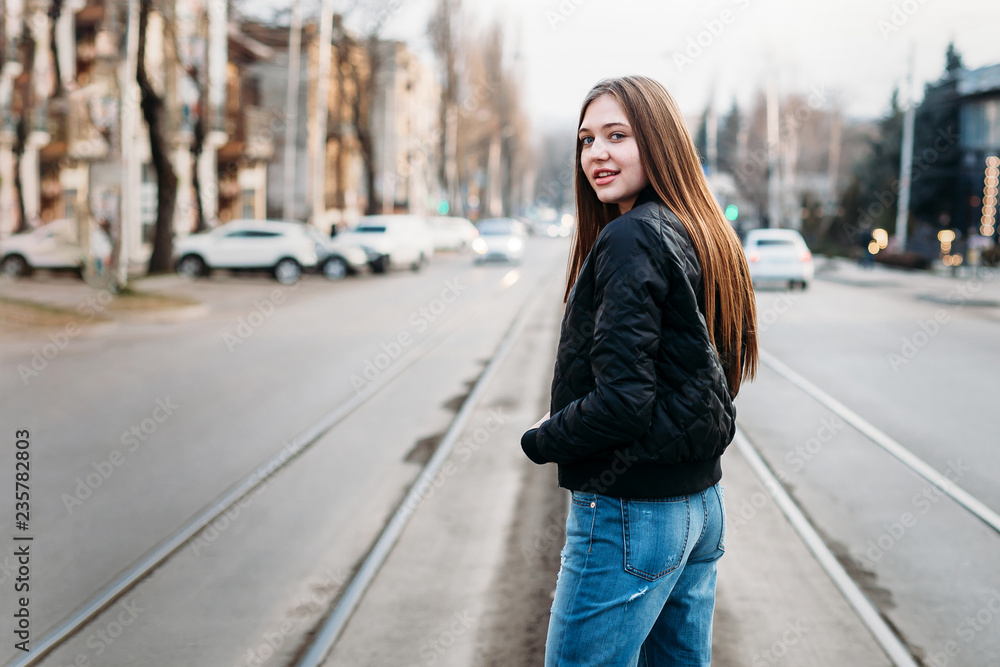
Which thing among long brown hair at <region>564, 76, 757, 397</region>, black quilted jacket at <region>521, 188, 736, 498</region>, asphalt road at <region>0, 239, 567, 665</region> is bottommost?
asphalt road at <region>0, 239, 567, 665</region>

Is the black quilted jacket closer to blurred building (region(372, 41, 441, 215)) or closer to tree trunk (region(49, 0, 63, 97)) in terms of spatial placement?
tree trunk (region(49, 0, 63, 97))

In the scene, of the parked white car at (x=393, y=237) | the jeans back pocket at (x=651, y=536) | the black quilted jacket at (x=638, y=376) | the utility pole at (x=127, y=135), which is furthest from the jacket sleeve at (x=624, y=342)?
the parked white car at (x=393, y=237)

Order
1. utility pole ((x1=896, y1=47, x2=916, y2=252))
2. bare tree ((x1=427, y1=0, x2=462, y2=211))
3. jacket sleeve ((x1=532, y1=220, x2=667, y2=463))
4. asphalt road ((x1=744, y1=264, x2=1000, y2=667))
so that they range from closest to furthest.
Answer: jacket sleeve ((x1=532, y1=220, x2=667, y2=463)) → asphalt road ((x1=744, y1=264, x2=1000, y2=667)) → utility pole ((x1=896, y1=47, x2=916, y2=252)) → bare tree ((x1=427, y1=0, x2=462, y2=211))

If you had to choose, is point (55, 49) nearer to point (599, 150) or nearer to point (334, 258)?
point (334, 258)

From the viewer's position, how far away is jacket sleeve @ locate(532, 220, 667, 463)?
1.86 meters

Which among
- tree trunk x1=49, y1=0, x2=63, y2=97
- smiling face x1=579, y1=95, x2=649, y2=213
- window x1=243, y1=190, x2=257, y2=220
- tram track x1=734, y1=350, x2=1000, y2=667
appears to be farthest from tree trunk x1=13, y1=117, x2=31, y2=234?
smiling face x1=579, y1=95, x2=649, y2=213

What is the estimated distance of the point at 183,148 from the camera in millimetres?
35344

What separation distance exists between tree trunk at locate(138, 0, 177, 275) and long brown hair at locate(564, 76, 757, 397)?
68.7 ft

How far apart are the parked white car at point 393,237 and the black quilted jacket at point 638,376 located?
28.2 meters

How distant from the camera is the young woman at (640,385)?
188cm

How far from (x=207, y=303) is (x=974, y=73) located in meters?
36.2

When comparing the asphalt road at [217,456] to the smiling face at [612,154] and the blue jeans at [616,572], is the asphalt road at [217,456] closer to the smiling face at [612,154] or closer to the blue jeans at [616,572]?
the blue jeans at [616,572]

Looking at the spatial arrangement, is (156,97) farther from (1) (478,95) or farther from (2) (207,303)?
(1) (478,95)

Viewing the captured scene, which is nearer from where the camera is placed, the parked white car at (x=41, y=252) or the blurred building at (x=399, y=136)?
the parked white car at (x=41, y=252)
